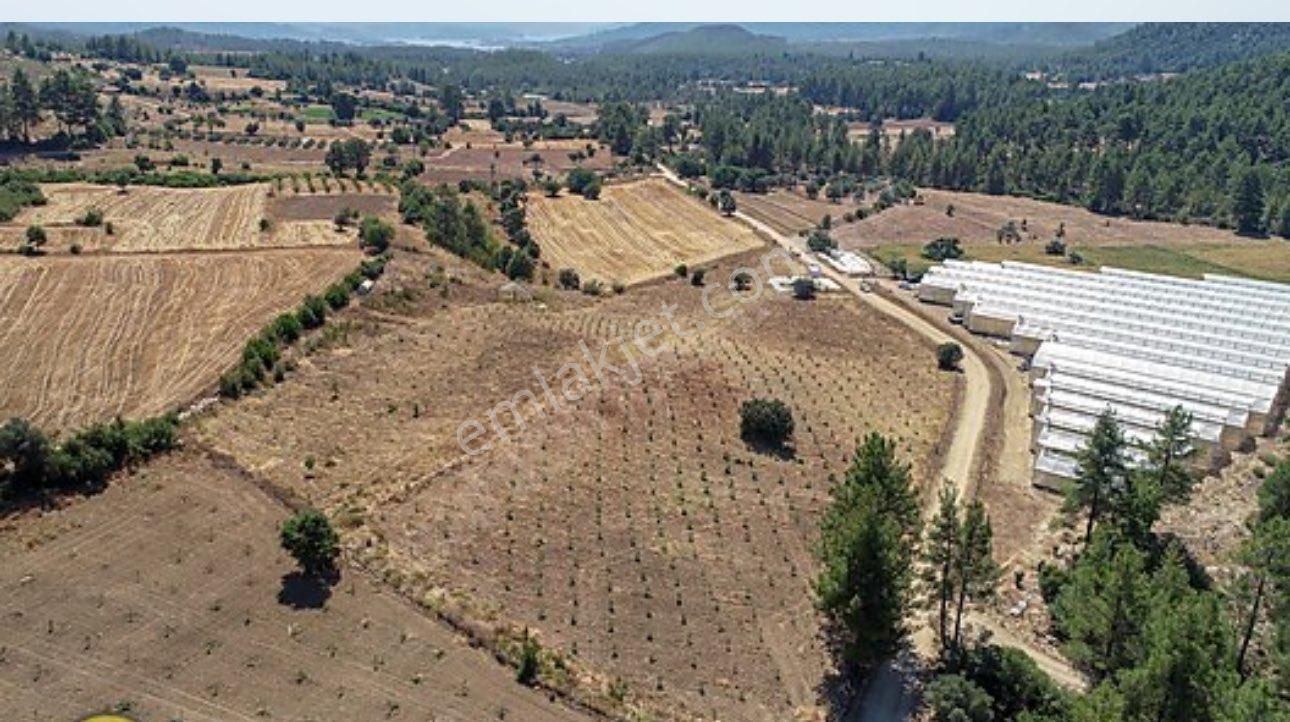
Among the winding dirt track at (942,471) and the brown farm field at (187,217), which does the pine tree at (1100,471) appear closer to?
the winding dirt track at (942,471)

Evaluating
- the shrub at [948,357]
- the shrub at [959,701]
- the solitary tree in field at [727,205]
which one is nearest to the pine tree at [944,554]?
the shrub at [959,701]

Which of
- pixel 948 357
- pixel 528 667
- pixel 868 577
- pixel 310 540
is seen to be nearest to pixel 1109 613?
pixel 868 577

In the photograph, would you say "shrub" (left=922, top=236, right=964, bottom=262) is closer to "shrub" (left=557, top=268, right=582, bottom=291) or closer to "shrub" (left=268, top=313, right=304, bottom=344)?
"shrub" (left=557, top=268, right=582, bottom=291)

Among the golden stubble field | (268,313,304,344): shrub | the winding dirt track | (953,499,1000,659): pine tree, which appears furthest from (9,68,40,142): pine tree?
(953,499,1000,659): pine tree

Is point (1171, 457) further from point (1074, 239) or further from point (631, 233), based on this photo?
point (1074, 239)

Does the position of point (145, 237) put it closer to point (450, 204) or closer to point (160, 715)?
point (450, 204)
